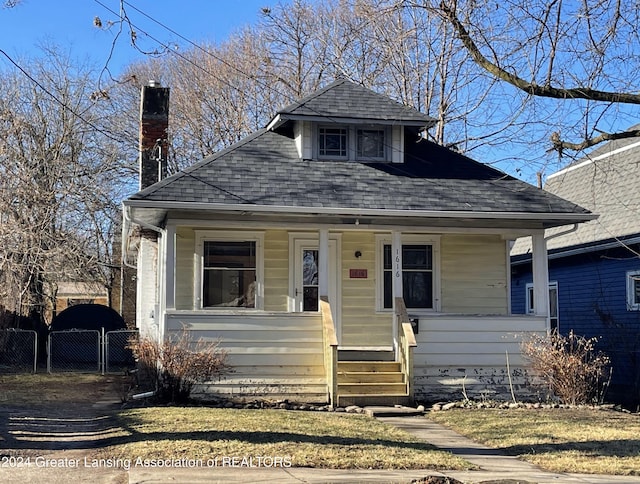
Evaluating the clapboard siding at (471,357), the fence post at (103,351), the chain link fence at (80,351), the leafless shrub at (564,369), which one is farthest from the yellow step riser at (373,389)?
the chain link fence at (80,351)

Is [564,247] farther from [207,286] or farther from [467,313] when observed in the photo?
[207,286]

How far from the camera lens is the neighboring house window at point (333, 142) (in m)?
15.1

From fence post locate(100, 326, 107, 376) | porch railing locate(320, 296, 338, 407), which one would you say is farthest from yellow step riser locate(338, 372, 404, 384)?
fence post locate(100, 326, 107, 376)

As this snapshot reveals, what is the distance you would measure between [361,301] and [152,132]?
7038 mm

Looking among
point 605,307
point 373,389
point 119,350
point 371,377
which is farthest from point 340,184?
point 119,350

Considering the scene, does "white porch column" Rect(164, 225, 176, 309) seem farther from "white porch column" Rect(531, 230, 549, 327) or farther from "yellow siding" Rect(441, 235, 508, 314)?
"white porch column" Rect(531, 230, 549, 327)

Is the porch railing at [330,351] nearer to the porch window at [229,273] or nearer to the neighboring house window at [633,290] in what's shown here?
the porch window at [229,273]

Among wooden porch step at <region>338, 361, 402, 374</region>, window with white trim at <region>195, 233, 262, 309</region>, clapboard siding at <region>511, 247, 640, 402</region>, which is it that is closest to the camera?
wooden porch step at <region>338, 361, 402, 374</region>

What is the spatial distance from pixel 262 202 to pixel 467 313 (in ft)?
15.9

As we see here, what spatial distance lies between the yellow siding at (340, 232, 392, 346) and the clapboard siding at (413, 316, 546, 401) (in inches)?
61.7

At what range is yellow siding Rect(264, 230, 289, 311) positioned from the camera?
14.5 metres

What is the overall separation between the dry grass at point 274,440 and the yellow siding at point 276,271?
3.59 meters

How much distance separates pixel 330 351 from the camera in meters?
12.7

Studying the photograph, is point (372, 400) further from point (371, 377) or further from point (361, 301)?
point (361, 301)
